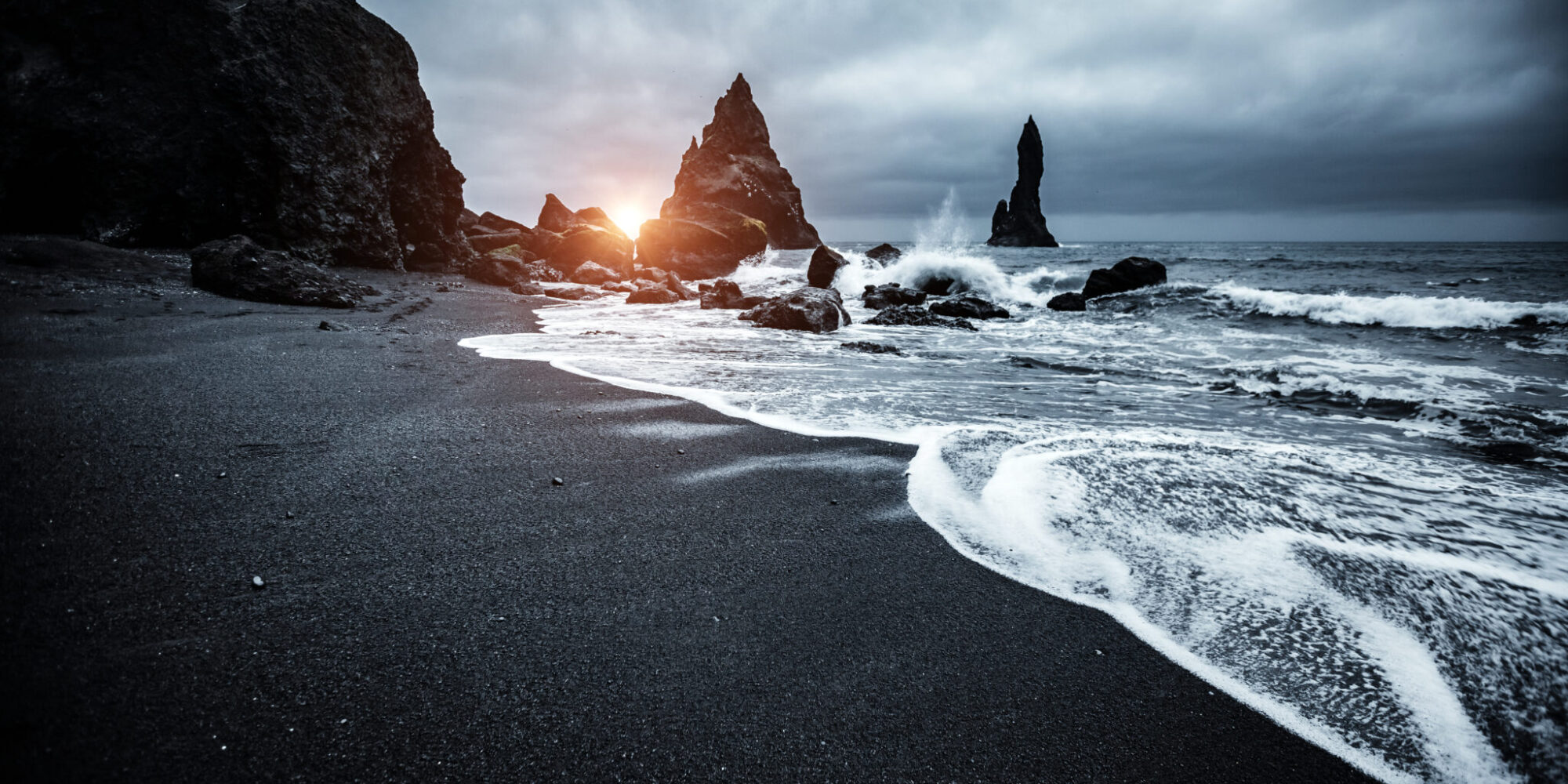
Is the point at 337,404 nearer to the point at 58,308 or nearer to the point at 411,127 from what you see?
the point at 58,308

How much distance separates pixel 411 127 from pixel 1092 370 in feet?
57.7

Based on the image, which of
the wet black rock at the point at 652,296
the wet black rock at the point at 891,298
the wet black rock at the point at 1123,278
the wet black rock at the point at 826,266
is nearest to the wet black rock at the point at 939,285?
the wet black rock at the point at 891,298

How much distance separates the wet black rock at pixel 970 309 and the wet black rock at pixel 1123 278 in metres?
5.34

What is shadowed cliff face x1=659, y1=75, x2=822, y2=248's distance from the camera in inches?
2677

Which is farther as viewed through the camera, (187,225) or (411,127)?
(411,127)

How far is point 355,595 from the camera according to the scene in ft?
5.27

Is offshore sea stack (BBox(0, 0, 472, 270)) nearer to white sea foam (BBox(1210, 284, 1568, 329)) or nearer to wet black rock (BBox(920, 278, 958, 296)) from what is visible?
wet black rock (BBox(920, 278, 958, 296))

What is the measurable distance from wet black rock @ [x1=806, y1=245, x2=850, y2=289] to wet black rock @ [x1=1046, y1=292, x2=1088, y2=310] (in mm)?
7100

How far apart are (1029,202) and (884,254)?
84364 millimetres

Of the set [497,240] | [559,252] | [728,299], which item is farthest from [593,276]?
[497,240]

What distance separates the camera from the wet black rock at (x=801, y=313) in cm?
987

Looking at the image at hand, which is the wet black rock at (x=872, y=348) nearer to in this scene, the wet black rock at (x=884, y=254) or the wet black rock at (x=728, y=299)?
the wet black rock at (x=728, y=299)

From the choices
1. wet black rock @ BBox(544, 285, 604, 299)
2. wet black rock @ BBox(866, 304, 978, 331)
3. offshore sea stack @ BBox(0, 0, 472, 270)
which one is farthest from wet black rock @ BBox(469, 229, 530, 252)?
wet black rock @ BBox(866, 304, 978, 331)

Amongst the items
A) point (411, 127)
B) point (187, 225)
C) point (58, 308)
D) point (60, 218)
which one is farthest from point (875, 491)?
point (411, 127)
